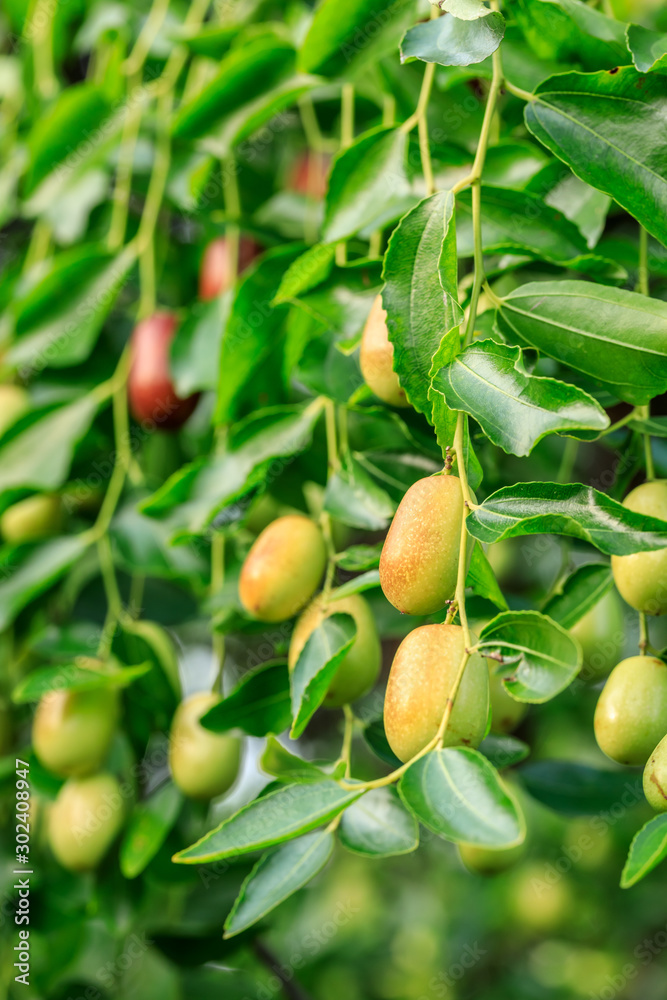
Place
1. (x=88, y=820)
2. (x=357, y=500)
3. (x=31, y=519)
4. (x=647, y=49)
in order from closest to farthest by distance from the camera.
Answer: (x=647, y=49) < (x=357, y=500) < (x=88, y=820) < (x=31, y=519)

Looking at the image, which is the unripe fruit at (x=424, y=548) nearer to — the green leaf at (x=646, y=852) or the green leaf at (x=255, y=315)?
the green leaf at (x=646, y=852)

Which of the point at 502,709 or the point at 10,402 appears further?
the point at 10,402

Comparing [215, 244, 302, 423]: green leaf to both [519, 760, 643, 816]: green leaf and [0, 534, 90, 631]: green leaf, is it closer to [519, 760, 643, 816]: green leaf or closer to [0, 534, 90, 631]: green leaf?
[0, 534, 90, 631]: green leaf

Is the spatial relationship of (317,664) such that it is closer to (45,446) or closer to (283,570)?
(283,570)

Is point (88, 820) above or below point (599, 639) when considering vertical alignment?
below

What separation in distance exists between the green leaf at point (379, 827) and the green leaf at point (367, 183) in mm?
362

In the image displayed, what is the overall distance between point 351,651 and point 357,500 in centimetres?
10

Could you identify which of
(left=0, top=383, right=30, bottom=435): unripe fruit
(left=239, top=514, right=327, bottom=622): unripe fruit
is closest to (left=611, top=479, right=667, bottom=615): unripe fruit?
(left=239, top=514, right=327, bottom=622): unripe fruit

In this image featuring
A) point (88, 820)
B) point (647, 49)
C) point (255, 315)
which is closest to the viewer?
point (647, 49)

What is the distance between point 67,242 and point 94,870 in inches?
25.9

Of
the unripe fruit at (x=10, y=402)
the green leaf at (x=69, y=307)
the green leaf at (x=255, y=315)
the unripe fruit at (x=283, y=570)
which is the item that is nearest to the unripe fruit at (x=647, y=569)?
the unripe fruit at (x=283, y=570)

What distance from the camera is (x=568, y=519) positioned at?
40cm

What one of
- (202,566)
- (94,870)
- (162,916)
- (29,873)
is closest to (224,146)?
(202,566)

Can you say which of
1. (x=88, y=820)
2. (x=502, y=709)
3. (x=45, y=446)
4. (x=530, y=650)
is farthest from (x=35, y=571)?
(x=530, y=650)
